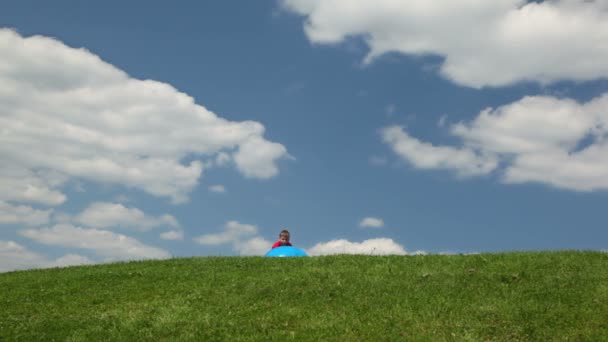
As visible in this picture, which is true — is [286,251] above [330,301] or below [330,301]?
above

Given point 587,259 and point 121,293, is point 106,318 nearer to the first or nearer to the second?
point 121,293

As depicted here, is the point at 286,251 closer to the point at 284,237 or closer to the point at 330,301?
the point at 284,237

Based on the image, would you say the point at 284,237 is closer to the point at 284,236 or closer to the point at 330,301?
the point at 284,236

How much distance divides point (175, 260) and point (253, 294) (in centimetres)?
926

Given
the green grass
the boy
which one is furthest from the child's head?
the green grass

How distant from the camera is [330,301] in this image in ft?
69.9

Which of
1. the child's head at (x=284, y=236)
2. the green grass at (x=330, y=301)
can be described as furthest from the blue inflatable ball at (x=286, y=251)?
the green grass at (x=330, y=301)

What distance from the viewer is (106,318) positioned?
21672 millimetres

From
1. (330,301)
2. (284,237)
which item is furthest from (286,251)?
(330,301)

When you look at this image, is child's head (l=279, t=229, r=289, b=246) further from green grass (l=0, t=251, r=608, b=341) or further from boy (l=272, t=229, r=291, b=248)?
green grass (l=0, t=251, r=608, b=341)

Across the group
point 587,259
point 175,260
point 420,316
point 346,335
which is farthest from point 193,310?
point 587,259

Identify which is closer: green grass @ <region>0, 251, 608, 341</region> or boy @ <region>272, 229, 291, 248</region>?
green grass @ <region>0, 251, 608, 341</region>

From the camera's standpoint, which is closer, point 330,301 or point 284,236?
point 330,301

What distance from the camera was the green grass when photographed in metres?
18.5
